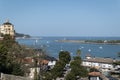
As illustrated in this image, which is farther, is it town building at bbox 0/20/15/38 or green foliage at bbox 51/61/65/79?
town building at bbox 0/20/15/38

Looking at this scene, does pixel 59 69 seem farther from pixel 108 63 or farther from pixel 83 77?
pixel 108 63

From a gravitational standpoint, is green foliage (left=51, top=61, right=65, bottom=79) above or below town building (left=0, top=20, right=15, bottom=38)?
below

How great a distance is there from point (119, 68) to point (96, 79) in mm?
12662

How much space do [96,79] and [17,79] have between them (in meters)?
13.9

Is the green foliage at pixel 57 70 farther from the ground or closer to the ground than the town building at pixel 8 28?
closer to the ground

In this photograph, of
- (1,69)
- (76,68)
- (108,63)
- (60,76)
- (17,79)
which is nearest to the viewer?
(17,79)

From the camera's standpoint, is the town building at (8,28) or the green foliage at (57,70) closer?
the green foliage at (57,70)

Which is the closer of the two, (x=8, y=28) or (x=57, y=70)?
(x=57, y=70)

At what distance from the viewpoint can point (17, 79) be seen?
418 inches

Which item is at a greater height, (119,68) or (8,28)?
(8,28)

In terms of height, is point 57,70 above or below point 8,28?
below

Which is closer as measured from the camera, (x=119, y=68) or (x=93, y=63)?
(x=119, y=68)

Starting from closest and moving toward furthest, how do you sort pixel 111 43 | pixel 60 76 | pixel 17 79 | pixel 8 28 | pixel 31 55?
pixel 17 79 < pixel 60 76 < pixel 31 55 < pixel 8 28 < pixel 111 43

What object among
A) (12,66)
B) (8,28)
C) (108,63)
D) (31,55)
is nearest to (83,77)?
(12,66)
